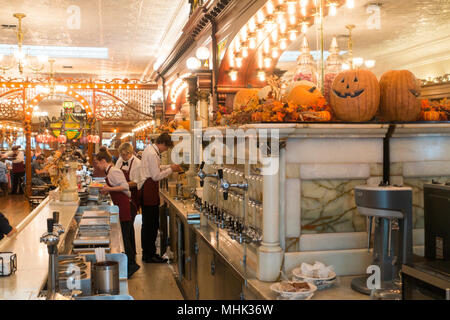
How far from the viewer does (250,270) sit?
314 cm

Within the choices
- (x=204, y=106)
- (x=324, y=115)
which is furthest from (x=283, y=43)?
(x=324, y=115)

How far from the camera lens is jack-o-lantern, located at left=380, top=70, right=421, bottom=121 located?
3.05 m

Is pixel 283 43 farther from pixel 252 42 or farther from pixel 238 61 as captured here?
pixel 238 61

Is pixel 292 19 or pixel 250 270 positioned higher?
pixel 292 19

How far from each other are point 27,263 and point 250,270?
1.36 meters

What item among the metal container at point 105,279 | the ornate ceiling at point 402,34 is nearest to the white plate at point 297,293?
the metal container at point 105,279

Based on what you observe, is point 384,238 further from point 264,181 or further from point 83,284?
point 83,284

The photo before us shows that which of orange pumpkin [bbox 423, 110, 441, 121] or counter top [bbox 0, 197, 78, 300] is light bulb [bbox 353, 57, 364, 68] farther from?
counter top [bbox 0, 197, 78, 300]

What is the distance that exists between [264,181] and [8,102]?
45.9ft

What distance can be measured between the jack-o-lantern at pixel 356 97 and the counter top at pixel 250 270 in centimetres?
101

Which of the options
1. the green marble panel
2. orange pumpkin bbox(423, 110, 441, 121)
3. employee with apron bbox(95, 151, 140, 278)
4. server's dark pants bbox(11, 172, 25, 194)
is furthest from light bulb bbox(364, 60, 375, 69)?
server's dark pants bbox(11, 172, 25, 194)

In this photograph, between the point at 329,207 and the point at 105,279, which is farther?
the point at 329,207
